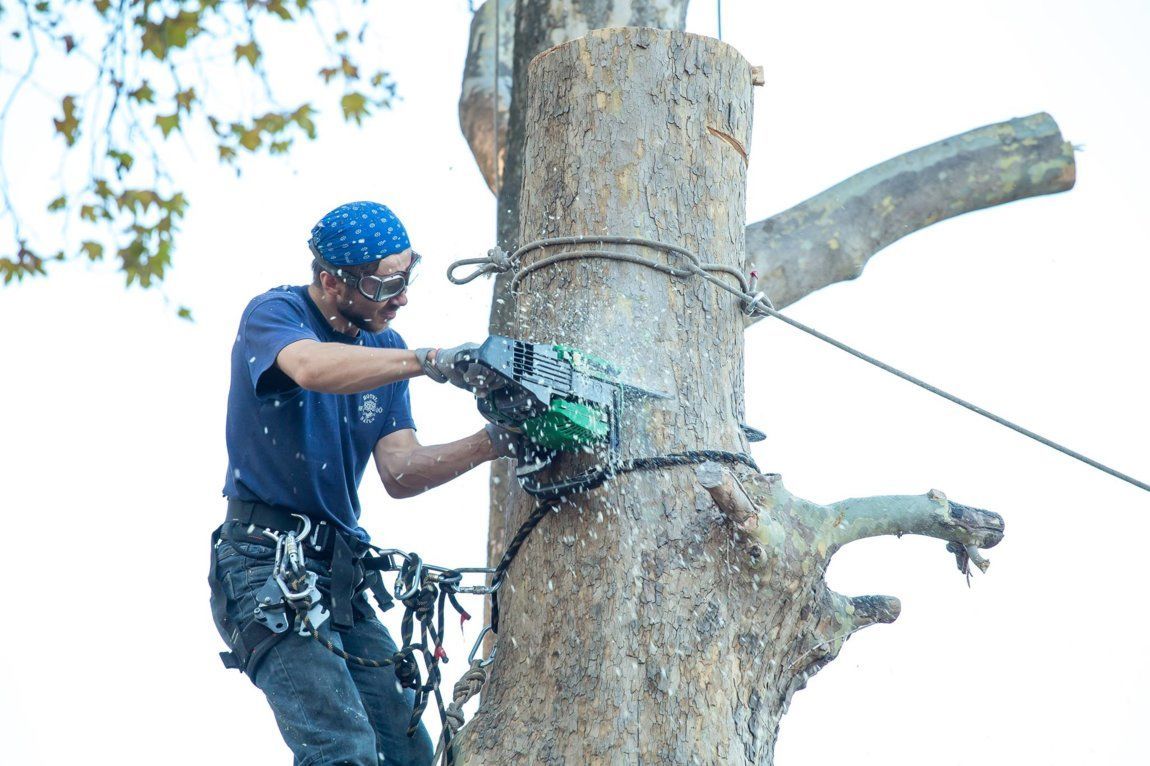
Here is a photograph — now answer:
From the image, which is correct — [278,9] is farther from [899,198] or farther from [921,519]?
[921,519]

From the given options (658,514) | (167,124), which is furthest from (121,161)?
(658,514)

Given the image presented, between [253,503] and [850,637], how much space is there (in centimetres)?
136

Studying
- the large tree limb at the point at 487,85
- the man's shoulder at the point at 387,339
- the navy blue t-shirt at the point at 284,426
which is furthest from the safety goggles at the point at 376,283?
the large tree limb at the point at 487,85

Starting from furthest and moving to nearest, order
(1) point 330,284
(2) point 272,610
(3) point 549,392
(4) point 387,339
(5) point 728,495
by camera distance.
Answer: (4) point 387,339 < (1) point 330,284 < (2) point 272,610 < (3) point 549,392 < (5) point 728,495

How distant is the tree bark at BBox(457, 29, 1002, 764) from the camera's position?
259cm

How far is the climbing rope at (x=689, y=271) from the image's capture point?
291 cm

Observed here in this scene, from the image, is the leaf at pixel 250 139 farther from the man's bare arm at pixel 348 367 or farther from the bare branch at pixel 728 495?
the bare branch at pixel 728 495

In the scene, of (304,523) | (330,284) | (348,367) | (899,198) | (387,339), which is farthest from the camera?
(899,198)

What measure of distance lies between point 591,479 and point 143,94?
4598 mm

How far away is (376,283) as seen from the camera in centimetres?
314

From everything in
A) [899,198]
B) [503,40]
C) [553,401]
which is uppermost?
[503,40]

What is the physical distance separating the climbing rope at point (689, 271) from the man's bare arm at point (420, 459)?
39 cm

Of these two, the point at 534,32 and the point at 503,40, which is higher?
the point at 503,40

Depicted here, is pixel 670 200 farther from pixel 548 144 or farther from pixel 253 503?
pixel 253 503
